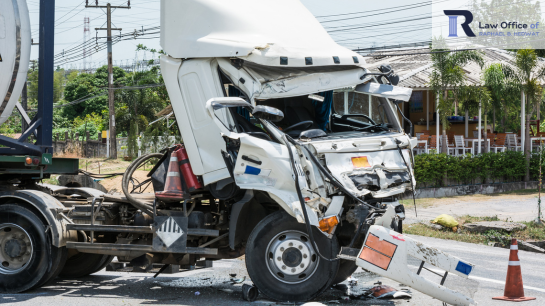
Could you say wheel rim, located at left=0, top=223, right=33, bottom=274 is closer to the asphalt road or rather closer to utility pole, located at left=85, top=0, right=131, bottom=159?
the asphalt road

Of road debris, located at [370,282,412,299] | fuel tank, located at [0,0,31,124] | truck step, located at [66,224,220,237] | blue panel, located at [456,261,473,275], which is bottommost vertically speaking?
road debris, located at [370,282,412,299]

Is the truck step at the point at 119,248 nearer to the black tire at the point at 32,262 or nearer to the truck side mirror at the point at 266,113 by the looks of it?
the black tire at the point at 32,262

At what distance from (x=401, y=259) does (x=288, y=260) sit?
1.22m

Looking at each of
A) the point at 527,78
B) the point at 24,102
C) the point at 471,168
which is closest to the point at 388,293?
the point at 24,102

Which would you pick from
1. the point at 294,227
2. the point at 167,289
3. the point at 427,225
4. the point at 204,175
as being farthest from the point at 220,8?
the point at 427,225

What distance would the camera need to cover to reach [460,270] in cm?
582

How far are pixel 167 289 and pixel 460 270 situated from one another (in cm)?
364

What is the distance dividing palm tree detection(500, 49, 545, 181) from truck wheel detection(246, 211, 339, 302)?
699 inches

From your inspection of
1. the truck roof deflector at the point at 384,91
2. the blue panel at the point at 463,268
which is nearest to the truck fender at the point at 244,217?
the truck roof deflector at the point at 384,91

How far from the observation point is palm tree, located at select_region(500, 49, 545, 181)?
21.1 meters

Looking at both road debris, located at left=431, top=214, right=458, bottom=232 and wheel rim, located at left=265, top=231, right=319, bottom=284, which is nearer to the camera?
wheel rim, located at left=265, top=231, right=319, bottom=284

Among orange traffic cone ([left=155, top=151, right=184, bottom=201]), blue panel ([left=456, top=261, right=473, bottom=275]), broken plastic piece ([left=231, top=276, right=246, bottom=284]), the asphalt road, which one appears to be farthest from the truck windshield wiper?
broken plastic piece ([left=231, top=276, right=246, bottom=284])

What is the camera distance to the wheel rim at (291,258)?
6223mm

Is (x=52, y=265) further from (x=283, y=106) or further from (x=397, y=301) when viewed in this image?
(x=397, y=301)
